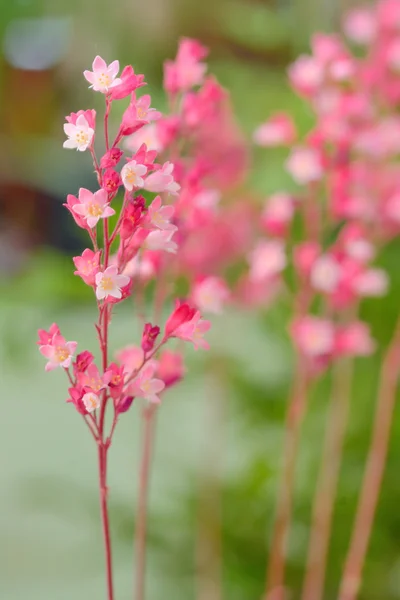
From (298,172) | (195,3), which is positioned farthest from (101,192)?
(195,3)

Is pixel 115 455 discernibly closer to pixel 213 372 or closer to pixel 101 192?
pixel 213 372

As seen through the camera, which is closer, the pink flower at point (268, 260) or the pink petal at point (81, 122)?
the pink petal at point (81, 122)

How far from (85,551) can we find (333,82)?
0.46 meters

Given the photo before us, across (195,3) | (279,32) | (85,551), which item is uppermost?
(195,3)

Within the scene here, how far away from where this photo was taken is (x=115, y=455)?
654 mm

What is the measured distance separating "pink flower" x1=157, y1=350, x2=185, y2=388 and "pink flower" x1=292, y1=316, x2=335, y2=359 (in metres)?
0.11

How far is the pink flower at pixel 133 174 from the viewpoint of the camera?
0.15 metres

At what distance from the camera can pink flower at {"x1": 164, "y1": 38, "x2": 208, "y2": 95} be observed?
0.23 m

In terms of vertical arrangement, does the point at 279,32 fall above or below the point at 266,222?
above

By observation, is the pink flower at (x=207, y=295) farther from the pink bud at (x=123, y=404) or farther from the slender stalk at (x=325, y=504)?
the slender stalk at (x=325, y=504)

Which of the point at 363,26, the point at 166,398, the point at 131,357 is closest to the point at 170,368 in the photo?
the point at 131,357

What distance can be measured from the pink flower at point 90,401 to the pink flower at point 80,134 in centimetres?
6

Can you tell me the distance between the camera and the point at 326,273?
32cm

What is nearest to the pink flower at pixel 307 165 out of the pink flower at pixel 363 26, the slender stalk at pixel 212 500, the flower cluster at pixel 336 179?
the flower cluster at pixel 336 179
